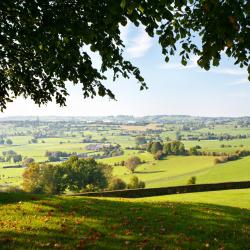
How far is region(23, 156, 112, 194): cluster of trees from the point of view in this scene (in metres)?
83.8

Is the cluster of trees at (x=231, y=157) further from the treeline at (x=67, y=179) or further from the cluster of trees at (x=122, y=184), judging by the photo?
the treeline at (x=67, y=179)

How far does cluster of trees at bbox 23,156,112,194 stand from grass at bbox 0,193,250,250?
65885 millimetres

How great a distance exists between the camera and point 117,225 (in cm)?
1344

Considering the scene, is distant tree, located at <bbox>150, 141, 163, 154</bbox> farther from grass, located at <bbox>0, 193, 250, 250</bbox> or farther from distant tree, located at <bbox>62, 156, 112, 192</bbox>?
grass, located at <bbox>0, 193, 250, 250</bbox>

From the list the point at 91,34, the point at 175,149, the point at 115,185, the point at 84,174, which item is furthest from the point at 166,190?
the point at 175,149

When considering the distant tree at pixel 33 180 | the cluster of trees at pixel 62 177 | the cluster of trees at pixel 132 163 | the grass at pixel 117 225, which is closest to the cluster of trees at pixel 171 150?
the cluster of trees at pixel 132 163

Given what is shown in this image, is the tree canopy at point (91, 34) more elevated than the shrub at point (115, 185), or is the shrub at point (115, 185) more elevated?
the tree canopy at point (91, 34)

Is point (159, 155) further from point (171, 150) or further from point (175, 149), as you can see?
point (175, 149)

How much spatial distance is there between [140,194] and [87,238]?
20.8 metres

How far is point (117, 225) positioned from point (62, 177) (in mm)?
73503

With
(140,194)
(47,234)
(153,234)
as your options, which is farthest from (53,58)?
(140,194)

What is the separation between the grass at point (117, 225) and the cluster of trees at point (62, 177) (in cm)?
6588

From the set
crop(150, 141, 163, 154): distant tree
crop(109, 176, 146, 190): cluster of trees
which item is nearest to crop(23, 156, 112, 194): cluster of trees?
crop(109, 176, 146, 190): cluster of trees

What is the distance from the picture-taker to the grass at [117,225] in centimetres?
1134
